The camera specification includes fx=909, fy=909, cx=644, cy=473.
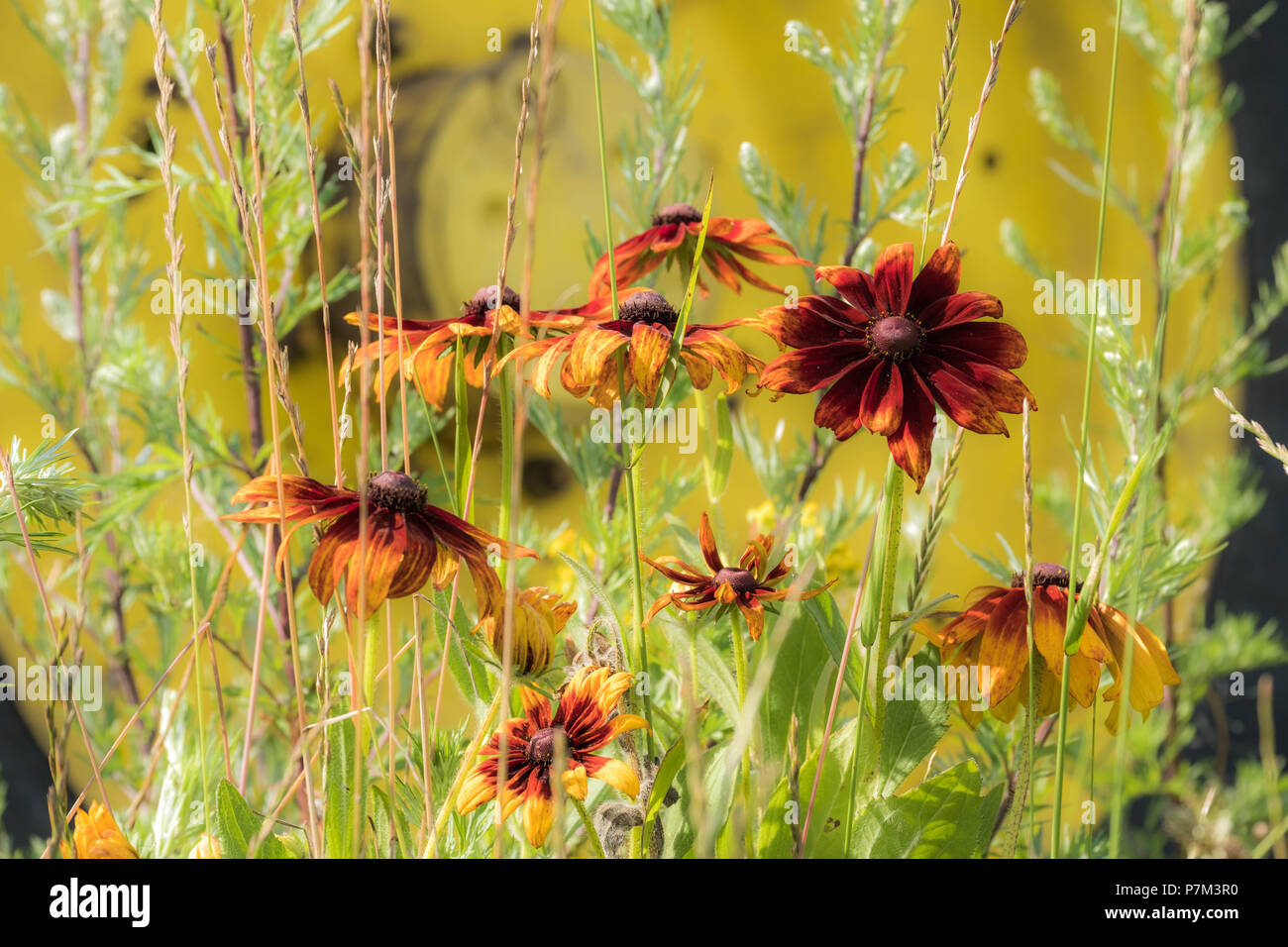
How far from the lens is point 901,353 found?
413mm

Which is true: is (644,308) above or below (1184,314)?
below

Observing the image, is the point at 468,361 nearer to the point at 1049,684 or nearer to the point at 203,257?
the point at 1049,684

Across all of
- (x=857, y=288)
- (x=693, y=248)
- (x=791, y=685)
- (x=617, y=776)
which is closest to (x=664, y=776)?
(x=617, y=776)

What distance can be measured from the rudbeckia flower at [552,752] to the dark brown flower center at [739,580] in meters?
0.08

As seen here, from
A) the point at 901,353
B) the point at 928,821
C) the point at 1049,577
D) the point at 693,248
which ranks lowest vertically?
the point at 928,821

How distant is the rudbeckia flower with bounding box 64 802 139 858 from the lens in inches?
15.2

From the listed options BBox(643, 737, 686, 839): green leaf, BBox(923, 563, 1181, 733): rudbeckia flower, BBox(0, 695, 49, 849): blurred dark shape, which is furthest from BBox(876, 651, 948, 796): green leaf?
BBox(0, 695, 49, 849): blurred dark shape

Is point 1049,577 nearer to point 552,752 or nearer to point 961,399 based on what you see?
point 961,399

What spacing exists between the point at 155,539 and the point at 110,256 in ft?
1.83

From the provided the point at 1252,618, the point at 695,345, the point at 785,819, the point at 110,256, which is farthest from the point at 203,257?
the point at 1252,618

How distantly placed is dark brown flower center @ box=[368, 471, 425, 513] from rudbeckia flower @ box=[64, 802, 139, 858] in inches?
7.2

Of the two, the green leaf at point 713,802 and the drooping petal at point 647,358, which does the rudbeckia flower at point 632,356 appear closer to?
the drooping petal at point 647,358

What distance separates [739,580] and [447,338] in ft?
0.66

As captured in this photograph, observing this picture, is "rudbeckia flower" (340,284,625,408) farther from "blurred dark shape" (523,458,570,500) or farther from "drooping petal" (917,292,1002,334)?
"blurred dark shape" (523,458,570,500)
